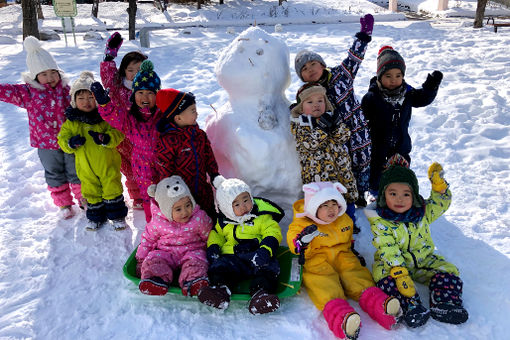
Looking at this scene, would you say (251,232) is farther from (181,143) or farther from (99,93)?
(99,93)

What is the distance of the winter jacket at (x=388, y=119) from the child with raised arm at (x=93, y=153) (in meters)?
2.05

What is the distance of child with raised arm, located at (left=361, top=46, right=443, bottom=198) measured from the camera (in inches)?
125

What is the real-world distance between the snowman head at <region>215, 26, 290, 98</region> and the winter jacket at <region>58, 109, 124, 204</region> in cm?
102

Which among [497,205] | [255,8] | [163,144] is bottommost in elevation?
[497,205]

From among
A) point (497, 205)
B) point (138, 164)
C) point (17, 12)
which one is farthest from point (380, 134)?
point (17, 12)

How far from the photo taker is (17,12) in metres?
18.2

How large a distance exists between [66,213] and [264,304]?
2.10 meters

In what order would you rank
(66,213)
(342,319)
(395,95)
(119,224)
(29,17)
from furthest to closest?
(29,17) → (66,213) → (119,224) → (395,95) → (342,319)

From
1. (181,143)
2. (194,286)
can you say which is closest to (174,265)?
(194,286)

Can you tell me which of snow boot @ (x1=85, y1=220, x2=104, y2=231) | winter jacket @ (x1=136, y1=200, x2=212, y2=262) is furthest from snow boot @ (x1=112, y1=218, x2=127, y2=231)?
winter jacket @ (x1=136, y1=200, x2=212, y2=262)

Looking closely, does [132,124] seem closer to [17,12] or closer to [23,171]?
[23,171]

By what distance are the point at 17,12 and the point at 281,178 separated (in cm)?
1993

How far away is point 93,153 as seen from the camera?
327 centimetres

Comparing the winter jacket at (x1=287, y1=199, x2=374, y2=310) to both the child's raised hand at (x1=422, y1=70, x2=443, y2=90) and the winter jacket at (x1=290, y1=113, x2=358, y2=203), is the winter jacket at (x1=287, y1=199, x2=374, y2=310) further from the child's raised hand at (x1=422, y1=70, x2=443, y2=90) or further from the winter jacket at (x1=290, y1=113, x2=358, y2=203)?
the child's raised hand at (x1=422, y1=70, x2=443, y2=90)
